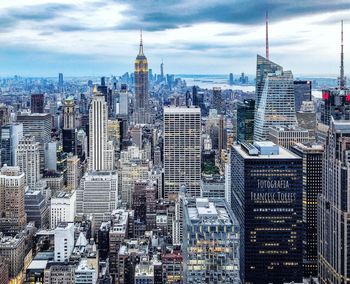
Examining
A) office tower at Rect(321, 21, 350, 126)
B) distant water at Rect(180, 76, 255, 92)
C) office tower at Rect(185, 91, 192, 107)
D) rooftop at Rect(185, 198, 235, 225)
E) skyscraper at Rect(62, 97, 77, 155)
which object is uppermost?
distant water at Rect(180, 76, 255, 92)

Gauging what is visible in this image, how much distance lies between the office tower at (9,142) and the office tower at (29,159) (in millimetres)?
1333

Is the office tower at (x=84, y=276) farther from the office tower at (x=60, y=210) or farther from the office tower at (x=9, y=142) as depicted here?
the office tower at (x=9, y=142)

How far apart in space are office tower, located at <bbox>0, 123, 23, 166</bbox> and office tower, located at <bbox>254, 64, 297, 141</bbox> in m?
21.0

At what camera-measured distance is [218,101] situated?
83.2 metres

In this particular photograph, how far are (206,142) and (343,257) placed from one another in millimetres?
40483

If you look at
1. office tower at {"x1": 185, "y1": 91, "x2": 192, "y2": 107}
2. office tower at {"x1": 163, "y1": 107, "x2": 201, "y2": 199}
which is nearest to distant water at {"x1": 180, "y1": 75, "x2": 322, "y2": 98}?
office tower at {"x1": 185, "y1": 91, "x2": 192, "y2": 107}

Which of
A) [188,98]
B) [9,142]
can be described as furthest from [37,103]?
[9,142]

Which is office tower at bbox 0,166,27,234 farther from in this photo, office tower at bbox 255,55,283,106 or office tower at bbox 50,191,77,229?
office tower at bbox 255,55,283,106

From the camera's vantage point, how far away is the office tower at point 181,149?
5162 centimetres

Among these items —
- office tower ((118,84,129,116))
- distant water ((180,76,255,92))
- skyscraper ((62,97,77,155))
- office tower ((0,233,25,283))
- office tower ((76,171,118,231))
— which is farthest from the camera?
office tower ((118,84,129,116))

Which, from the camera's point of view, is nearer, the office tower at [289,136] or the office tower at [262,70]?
the office tower at [289,136]

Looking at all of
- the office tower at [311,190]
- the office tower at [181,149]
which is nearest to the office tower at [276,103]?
the office tower at [181,149]

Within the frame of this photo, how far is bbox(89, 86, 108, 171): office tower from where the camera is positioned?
5923 centimetres

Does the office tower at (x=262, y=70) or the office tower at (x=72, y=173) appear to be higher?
the office tower at (x=262, y=70)
